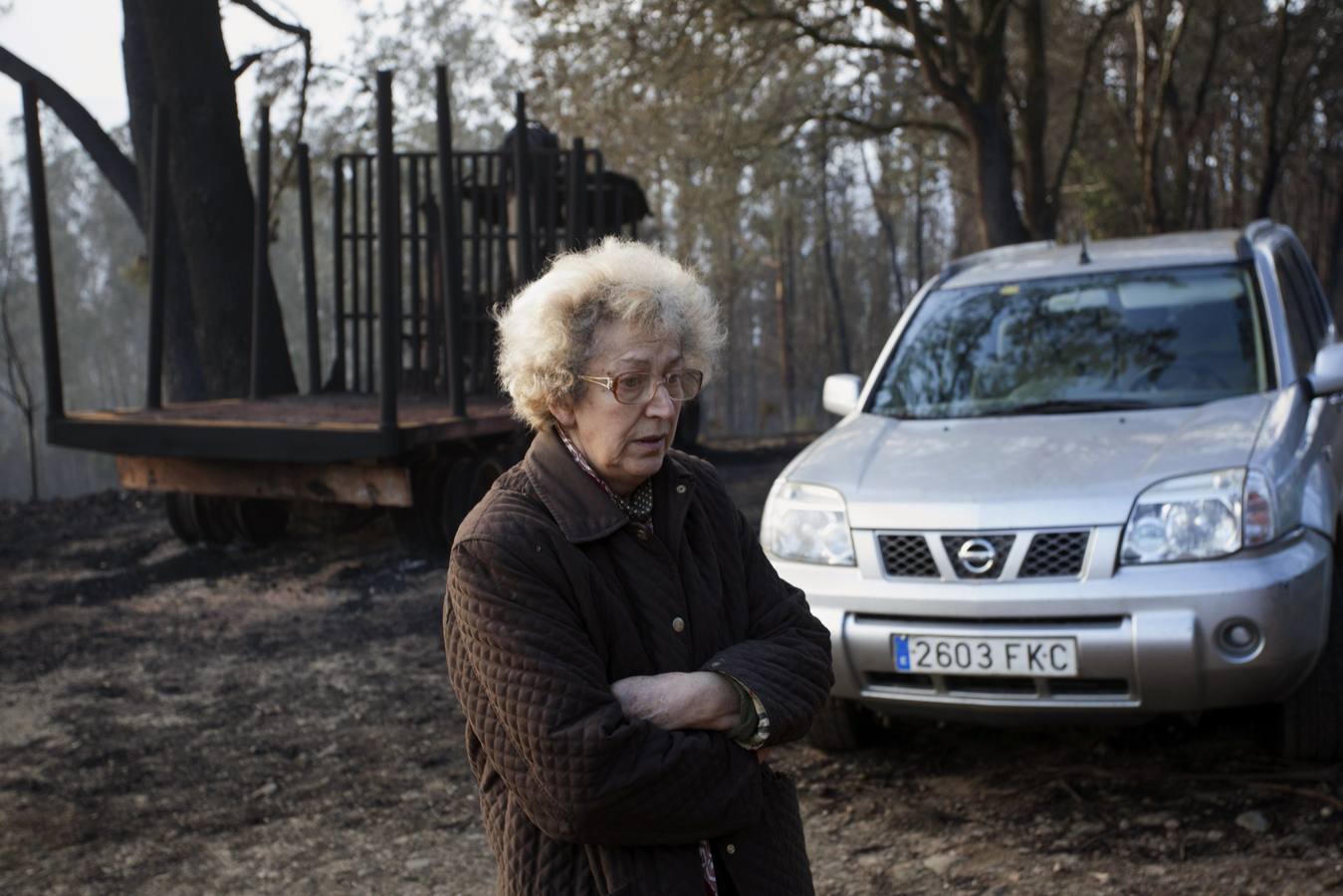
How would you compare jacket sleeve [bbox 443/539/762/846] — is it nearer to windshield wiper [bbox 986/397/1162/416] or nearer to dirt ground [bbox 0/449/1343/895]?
dirt ground [bbox 0/449/1343/895]

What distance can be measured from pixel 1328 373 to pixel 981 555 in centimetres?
157

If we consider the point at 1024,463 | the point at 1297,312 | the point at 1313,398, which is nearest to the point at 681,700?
the point at 1024,463

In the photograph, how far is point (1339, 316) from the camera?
23.4 m

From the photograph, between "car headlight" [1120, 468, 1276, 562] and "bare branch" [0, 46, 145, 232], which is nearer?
"car headlight" [1120, 468, 1276, 562]

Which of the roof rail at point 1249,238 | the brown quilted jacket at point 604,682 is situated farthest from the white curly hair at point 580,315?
the roof rail at point 1249,238

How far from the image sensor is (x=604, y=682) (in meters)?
1.83

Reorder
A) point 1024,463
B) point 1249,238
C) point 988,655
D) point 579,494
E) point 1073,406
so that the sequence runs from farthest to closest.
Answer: point 1249,238, point 1073,406, point 1024,463, point 988,655, point 579,494

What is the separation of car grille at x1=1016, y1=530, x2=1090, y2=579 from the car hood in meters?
0.04

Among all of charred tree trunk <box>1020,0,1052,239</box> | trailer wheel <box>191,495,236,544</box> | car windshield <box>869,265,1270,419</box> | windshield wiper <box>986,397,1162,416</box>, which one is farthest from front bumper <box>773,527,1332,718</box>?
charred tree trunk <box>1020,0,1052,239</box>

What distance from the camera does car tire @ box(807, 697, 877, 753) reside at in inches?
172

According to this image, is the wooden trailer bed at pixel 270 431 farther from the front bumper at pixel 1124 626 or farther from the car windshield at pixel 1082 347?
the front bumper at pixel 1124 626

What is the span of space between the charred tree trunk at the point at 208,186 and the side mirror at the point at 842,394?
238 inches

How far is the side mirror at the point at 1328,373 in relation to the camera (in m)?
4.46

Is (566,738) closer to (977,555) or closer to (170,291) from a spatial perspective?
(977,555)
